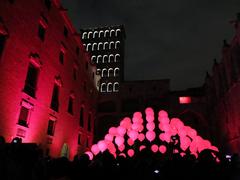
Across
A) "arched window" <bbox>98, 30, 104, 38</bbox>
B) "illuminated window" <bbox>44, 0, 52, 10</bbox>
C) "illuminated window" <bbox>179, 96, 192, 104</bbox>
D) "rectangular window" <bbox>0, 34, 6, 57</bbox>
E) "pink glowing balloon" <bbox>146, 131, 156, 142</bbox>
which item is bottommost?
"pink glowing balloon" <bbox>146, 131, 156, 142</bbox>

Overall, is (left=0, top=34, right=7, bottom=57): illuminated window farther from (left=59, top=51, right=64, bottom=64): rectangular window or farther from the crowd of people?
the crowd of people

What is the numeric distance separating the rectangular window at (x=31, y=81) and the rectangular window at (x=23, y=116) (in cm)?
112

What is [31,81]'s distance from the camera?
1522cm

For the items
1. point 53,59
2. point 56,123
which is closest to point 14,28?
point 53,59

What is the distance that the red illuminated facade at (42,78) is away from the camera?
12562 mm

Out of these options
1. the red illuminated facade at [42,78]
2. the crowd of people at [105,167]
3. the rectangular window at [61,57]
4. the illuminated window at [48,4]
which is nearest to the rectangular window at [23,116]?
the red illuminated facade at [42,78]

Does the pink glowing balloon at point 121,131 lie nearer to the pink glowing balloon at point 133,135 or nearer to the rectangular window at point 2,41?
the pink glowing balloon at point 133,135

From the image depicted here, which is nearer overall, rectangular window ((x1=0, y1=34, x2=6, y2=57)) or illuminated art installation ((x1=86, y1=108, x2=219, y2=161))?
rectangular window ((x1=0, y1=34, x2=6, y2=57))

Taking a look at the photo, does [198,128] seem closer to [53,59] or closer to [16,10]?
[53,59]

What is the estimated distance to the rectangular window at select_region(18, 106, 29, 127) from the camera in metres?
13.6

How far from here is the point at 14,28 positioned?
13133mm

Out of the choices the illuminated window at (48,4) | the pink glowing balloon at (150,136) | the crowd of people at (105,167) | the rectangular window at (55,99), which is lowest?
the crowd of people at (105,167)

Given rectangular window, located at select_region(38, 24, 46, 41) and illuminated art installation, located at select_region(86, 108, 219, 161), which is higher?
rectangular window, located at select_region(38, 24, 46, 41)

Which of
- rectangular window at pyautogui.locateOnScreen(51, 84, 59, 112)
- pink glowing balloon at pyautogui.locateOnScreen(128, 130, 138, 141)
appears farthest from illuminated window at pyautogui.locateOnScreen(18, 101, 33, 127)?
pink glowing balloon at pyautogui.locateOnScreen(128, 130, 138, 141)
